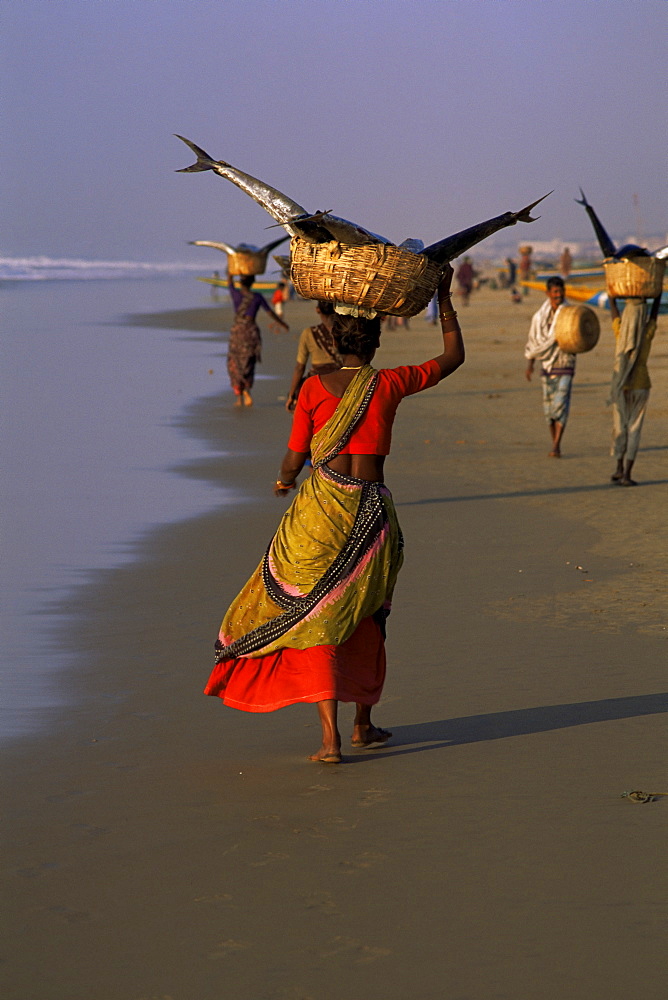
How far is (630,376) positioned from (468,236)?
6.64m

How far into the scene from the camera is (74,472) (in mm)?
12500

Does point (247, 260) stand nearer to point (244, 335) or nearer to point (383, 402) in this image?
point (244, 335)

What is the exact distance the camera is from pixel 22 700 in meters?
5.83

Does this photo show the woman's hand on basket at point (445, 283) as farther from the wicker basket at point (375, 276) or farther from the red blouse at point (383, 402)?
the red blouse at point (383, 402)

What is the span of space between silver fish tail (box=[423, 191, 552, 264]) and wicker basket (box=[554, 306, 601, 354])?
7.46 metres

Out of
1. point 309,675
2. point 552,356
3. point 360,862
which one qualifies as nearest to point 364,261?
point 309,675

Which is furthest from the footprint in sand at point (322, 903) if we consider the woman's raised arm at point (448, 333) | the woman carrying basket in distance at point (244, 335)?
the woman carrying basket in distance at point (244, 335)

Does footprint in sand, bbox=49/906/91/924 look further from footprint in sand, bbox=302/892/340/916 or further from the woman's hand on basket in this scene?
the woman's hand on basket

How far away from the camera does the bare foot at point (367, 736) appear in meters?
5.17

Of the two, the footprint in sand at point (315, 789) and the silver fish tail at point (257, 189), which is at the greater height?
the silver fish tail at point (257, 189)

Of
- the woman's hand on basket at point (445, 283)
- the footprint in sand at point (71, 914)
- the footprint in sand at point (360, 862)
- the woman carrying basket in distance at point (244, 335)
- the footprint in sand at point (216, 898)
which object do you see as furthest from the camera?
the woman carrying basket in distance at point (244, 335)

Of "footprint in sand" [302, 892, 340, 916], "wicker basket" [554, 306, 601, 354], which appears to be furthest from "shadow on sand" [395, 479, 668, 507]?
"footprint in sand" [302, 892, 340, 916]

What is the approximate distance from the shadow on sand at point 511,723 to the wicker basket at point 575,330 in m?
7.00

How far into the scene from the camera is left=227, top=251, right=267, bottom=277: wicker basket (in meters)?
16.7
